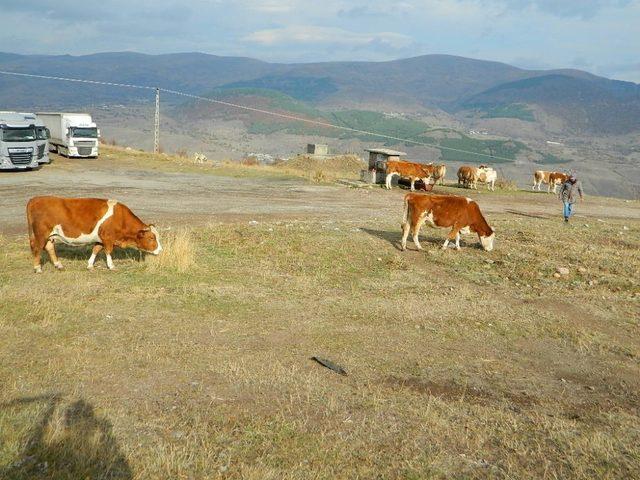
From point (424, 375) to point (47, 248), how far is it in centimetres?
759

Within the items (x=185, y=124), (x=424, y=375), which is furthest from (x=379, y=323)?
(x=185, y=124)

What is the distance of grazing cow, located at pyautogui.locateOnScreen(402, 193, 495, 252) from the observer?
47.4 feet

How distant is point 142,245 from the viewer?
1171 centimetres

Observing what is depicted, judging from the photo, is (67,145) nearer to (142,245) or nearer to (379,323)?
(142,245)

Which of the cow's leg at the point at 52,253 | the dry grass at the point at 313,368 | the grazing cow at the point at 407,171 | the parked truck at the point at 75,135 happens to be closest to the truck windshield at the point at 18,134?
the parked truck at the point at 75,135

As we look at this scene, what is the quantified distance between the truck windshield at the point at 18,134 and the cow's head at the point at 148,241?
22.1 meters

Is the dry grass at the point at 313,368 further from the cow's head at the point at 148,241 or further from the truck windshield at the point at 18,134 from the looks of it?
the truck windshield at the point at 18,134

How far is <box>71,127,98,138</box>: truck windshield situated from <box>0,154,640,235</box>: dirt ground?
1.80 metres

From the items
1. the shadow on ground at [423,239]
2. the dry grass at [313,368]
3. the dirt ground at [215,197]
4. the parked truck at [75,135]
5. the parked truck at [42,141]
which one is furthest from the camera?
the parked truck at [75,135]

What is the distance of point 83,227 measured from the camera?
10961mm

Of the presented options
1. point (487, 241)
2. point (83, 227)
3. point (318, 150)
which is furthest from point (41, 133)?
point (487, 241)

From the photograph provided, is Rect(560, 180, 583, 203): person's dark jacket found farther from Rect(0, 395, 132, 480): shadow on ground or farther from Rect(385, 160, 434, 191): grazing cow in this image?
Rect(0, 395, 132, 480): shadow on ground

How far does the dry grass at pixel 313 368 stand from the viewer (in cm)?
528

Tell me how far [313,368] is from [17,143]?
91.6 ft
